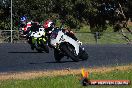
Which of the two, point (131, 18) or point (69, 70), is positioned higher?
point (69, 70)

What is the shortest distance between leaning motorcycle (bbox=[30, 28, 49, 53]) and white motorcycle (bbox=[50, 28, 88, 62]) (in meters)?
4.84

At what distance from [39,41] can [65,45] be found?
6.07 meters

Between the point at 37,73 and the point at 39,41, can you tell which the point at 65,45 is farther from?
the point at 39,41

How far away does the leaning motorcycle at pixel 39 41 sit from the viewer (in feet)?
73.1

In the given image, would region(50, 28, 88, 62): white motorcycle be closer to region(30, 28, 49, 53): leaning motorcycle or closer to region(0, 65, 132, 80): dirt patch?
region(0, 65, 132, 80): dirt patch

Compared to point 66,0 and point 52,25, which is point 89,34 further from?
point 52,25

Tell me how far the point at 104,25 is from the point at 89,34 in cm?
2371

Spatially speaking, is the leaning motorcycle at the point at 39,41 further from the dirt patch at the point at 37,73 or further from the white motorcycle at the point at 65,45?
the dirt patch at the point at 37,73

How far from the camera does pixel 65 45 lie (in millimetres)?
17016

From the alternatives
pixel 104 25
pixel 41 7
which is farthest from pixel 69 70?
pixel 104 25

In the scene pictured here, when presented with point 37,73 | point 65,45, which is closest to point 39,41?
point 65,45

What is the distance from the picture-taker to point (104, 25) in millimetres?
63750

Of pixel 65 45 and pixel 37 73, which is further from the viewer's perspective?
pixel 65 45

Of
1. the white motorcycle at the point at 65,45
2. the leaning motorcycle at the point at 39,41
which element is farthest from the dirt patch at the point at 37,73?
the leaning motorcycle at the point at 39,41
